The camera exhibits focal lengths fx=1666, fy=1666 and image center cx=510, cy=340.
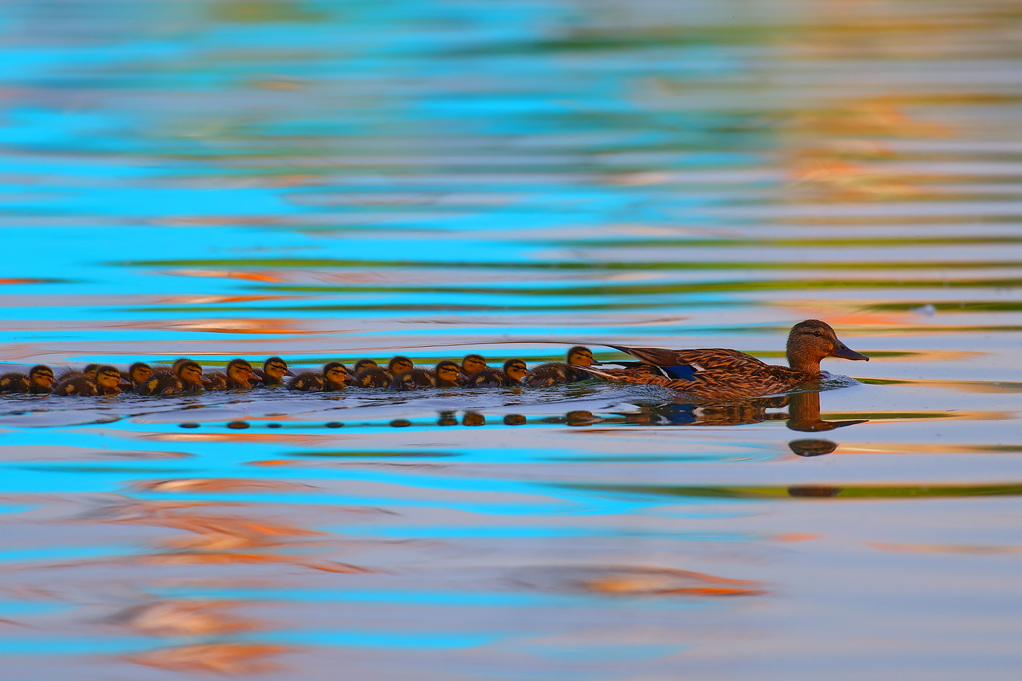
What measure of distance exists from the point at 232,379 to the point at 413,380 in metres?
0.93

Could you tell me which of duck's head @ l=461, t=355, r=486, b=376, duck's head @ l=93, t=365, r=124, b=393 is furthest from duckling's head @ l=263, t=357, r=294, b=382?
duck's head @ l=461, t=355, r=486, b=376

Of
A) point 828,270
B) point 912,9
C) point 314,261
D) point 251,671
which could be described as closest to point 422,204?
point 314,261

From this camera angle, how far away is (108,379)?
27.2ft

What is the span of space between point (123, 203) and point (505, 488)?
8455mm

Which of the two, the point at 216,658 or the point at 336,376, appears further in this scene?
the point at 336,376

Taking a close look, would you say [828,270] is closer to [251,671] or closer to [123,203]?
[123,203]

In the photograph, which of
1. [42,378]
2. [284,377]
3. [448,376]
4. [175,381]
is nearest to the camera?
[42,378]

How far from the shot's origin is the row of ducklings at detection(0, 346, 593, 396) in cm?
830

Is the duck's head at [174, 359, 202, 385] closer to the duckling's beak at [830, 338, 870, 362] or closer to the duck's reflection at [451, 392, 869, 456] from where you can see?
the duck's reflection at [451, 392, 869, 456]

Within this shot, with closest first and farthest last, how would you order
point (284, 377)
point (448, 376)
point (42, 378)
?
point (42, 378) → point (448, 376) → point (284, 377)

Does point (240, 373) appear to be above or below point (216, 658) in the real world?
above

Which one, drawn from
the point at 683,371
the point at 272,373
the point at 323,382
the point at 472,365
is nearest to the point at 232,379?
the point at 272,373

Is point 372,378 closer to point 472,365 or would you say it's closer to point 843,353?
point 472,365

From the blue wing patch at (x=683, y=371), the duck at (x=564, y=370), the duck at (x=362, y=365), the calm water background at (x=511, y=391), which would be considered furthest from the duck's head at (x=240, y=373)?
the blue wing patch at (x=683, y=371)
